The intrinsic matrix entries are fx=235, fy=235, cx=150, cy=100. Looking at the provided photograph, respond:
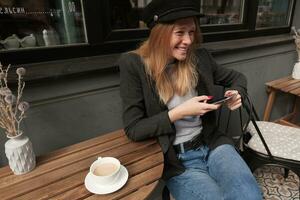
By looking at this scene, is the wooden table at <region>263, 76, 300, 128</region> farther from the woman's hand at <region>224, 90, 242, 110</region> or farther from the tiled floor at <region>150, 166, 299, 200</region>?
the woman's hand at <region>224, 90, 242, 110</region>

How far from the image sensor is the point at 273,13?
2232 mm

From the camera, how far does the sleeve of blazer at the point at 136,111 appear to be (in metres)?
1.03

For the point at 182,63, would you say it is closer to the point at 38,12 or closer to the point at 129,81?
the point at 129,81

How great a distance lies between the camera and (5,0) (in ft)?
3.55

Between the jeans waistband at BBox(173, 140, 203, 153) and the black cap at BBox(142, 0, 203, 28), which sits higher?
the black cap at BBox(142, 0, 203, 28)

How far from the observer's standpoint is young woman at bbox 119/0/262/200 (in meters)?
1.01

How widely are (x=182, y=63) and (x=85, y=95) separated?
1.76ft

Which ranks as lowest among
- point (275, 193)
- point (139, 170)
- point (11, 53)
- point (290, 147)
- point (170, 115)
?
point (275, 193)

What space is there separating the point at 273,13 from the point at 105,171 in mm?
2220

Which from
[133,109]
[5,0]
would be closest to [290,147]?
[133,109]

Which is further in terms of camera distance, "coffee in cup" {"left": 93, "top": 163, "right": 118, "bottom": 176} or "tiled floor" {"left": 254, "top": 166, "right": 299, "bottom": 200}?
"tiled floor" {"left": 254, "top": 166, "right": 299, "bottom": 200}

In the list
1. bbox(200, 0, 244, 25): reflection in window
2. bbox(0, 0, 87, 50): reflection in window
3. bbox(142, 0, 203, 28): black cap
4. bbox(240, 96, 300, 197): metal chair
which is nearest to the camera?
bbox(142, 0, 203, 28): black cap

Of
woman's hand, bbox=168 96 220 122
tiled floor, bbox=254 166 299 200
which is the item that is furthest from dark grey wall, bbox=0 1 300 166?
tiled floor, bbox=254 166 299 200

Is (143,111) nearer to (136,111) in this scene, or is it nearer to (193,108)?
(136,111)
